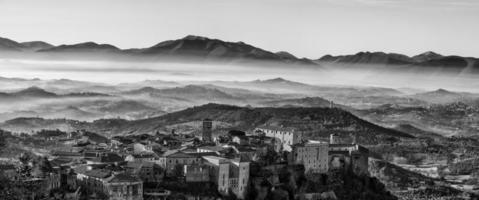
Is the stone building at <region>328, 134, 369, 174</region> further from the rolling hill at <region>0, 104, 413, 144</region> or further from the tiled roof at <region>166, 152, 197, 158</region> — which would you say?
the rolling hill at <region>0, 104, 413, 144</region>

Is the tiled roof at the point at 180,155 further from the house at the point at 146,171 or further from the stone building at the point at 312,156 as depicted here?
the stone building at the point at 312,156

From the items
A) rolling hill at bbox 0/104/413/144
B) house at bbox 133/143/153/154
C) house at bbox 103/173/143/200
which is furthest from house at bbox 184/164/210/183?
rolling hill at bbox 0/104/413/144

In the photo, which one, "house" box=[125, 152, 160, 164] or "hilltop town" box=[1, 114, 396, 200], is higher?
"house" box=[125, 152, 160, 164]

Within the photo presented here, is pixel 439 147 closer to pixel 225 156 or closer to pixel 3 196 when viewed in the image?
pixel 225 156

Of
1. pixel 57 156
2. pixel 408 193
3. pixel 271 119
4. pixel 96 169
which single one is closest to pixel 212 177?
pixel 96 169

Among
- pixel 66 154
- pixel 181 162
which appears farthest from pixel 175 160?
pixel 66 154

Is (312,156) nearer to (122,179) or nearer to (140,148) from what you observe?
(140,148)

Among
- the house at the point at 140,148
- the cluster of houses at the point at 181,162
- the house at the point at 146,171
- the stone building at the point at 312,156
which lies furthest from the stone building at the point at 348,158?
the house at the point at 146,171

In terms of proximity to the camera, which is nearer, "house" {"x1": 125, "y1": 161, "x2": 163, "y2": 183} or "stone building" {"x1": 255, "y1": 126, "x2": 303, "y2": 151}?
"house" {"x1": 125, "y1": 161, "x2": 163, "y2": 183}

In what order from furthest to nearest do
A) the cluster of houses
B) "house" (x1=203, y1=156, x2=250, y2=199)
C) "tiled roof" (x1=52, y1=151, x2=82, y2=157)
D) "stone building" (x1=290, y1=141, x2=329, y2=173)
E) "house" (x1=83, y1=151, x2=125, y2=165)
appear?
"stone building" (x1=290, y1=141, x2=329, y2=173), "tiled roof" (x1=52, y1=151, x2=82, y2=157), "house" (x1=83, y1=151, x2=125, y2=165), "house" (x1=203, y1=156, x2=250, y2=199), the cluster of houses
